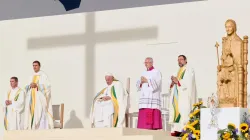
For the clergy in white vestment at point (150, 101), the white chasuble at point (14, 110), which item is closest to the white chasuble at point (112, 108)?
the clergy in white vestment at point (150, 101)

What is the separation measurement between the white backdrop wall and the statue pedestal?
5730 millimetres

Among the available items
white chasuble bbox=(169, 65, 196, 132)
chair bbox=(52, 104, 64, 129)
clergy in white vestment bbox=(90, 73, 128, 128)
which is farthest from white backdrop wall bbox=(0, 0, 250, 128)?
white chasuble bbox=(169, 65, 196, 132)

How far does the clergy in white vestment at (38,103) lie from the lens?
1962 centimetres

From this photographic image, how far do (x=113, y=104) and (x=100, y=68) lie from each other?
2.83 meters

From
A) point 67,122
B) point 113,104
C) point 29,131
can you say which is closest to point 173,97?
point 113,104

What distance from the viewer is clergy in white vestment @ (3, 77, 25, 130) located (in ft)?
65.9

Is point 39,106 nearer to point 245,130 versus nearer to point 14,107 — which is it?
point 14,107

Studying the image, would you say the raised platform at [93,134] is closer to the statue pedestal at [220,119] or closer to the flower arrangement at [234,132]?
the statue pedestal at [220,119]

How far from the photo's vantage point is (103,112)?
62.8 feet

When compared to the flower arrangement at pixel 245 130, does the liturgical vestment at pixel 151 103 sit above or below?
above

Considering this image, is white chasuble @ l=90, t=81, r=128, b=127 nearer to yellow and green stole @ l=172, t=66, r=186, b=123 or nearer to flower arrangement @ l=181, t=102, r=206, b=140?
yellow and green stole @ l=172, t=66, r=186, b=123

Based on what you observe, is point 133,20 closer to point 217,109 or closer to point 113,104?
point 113,104

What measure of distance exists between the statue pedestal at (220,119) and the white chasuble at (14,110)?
643cm

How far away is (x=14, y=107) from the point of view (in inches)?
795
